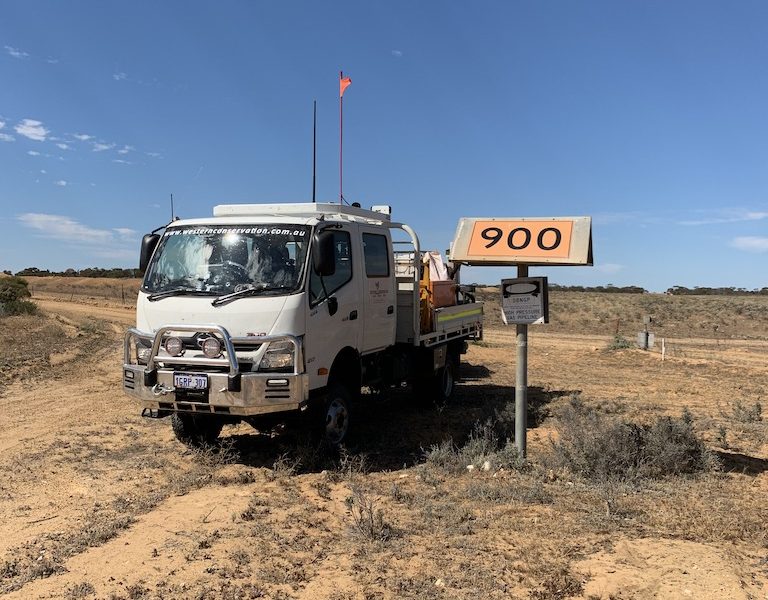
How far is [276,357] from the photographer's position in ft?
19.7

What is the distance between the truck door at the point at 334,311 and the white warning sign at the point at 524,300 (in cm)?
168

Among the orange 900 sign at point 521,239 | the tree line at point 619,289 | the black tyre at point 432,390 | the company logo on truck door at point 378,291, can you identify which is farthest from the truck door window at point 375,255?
the tree line at point 619,289

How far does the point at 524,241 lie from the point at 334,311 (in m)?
2.10

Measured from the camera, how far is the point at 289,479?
6188 millimetres

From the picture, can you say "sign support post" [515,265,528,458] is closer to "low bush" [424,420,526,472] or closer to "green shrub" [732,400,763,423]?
"low bush" [424,420,526,472]

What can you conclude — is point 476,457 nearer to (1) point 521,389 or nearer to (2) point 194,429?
(1) point 521,389

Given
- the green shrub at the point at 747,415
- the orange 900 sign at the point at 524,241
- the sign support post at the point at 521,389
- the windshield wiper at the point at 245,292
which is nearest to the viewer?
the windshield wiper at the point at 245,292

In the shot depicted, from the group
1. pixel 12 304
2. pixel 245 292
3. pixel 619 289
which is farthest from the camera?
pixel 619 289

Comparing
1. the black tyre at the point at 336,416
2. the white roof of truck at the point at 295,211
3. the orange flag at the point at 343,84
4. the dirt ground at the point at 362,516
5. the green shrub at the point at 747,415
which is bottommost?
the dirt ground at the point at 362,516

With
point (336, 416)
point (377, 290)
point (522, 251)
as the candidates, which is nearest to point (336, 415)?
point (336, 416)

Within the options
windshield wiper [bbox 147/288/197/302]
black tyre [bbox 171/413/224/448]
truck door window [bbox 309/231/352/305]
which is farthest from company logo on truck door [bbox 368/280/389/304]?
black tyre [bbox 171/413/224/448]

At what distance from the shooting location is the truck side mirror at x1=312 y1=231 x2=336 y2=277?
624 centimetres

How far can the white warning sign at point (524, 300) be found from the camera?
21.6ft

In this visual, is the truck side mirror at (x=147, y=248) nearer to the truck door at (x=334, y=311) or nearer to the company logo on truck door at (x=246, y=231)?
the company logo on truck door at (x=246, y=231)
